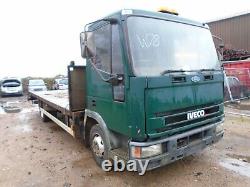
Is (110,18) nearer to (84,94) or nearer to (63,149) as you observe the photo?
(84,94)

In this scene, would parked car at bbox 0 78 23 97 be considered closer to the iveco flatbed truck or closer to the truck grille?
the iveco flatbed truck

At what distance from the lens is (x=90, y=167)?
15.7ft

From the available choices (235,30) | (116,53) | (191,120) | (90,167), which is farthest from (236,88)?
(235,30)

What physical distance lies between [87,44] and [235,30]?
20.8 meters

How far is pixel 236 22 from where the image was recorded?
21.7 metres

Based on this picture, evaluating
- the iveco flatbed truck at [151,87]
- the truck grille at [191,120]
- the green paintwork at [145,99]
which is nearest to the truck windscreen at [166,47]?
the iveco flatbed truck at [151,87]

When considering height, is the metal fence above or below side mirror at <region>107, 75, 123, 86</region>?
below

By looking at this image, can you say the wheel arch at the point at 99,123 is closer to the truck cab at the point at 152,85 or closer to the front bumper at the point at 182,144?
the truck cab at the point at 152,85

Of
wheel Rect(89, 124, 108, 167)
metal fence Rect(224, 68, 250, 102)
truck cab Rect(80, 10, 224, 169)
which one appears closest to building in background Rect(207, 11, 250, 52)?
metal fence Rect(224, 68, 250, 102)

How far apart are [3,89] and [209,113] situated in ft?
60.2

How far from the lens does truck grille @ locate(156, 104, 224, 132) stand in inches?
144

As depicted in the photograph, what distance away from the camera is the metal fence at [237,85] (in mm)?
11602

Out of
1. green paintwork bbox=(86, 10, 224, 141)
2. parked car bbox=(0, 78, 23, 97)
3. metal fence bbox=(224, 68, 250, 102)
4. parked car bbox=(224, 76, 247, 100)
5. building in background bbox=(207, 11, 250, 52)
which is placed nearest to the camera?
green paintwork bbox=(86, 10, 224, 141)

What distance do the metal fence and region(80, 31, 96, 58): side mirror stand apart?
28.1ft
